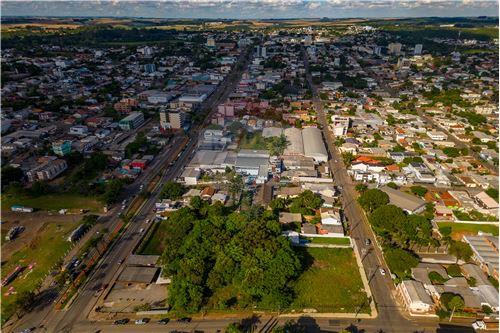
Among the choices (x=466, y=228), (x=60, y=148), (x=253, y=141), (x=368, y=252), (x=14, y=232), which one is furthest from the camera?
(x=253, y=141)

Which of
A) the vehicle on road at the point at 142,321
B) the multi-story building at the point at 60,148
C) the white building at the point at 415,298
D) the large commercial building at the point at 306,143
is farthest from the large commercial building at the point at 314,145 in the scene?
the multi-story building at the point at 60,148

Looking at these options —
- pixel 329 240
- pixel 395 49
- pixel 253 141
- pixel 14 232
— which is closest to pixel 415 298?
pixel 329 240

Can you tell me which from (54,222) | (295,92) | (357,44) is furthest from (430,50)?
(54,222)

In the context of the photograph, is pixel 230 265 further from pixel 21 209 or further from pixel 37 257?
pixel 21 209

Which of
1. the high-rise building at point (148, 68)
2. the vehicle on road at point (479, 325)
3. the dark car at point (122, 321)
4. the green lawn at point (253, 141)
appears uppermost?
the high-rise building at point (148, 68)

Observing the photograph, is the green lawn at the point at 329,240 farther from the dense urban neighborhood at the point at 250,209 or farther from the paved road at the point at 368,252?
the paved road at the point at 368,252

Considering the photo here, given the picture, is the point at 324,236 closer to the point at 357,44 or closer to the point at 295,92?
the point at 295,92
